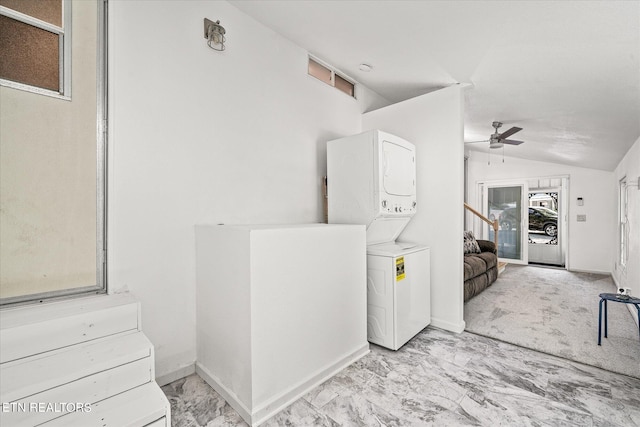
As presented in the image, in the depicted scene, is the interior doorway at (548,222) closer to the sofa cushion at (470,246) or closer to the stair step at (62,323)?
the sofa cushion at (470,246)

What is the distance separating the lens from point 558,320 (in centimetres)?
314

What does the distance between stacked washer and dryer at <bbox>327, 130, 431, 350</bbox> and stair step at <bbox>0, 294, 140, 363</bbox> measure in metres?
1.83

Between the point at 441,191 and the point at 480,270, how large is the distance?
1869mm

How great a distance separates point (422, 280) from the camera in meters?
2.83

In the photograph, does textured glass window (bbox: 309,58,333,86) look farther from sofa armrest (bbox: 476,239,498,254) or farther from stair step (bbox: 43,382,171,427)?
sofa armrest (bbox: 476,239,498,254)

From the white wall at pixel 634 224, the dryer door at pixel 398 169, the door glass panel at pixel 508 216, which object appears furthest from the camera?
the door glass panel at pixel 508 216

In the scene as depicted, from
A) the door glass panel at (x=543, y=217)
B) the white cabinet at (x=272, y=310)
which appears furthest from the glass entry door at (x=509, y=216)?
the white cabinet at (x=272, y=310)

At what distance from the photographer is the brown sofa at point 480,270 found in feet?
12.3

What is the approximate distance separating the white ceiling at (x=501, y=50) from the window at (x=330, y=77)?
9cm

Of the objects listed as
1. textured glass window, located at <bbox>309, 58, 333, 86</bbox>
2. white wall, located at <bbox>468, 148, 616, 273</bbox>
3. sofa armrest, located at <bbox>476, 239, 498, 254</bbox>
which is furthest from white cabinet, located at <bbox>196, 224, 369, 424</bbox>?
white wall, located at <bbox>468, 148, 616, 273</bbox>

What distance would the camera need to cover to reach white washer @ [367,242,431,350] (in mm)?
2455

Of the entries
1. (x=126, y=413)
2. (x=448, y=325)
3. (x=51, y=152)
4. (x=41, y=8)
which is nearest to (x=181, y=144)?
(x=51, y=152)

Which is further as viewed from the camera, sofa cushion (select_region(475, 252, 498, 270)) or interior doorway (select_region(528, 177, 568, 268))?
interior doorway (select_region(528, 177, 568, 268))

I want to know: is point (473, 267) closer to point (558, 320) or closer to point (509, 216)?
point (558, 320)
